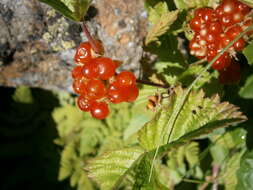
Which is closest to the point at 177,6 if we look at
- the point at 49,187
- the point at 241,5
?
the point at 241,5

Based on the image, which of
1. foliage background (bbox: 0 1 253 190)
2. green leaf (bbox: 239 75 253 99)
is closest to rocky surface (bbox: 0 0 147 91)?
foliage background (bbox: 0 1 253 190)

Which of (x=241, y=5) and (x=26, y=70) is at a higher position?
(x=241, y=5)

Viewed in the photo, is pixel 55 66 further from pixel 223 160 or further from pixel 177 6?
pixel 223 160

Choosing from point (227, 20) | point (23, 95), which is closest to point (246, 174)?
point (227, 20)

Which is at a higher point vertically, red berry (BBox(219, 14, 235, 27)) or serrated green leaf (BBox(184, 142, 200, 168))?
red berry (BBox(219, 14, 235, 27))

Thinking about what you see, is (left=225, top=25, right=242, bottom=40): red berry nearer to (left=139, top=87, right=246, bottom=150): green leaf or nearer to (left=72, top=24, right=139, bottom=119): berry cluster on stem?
(left=139, top=87, right=246, bottom=150): green leaf

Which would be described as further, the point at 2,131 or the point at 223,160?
the point at 2,131
